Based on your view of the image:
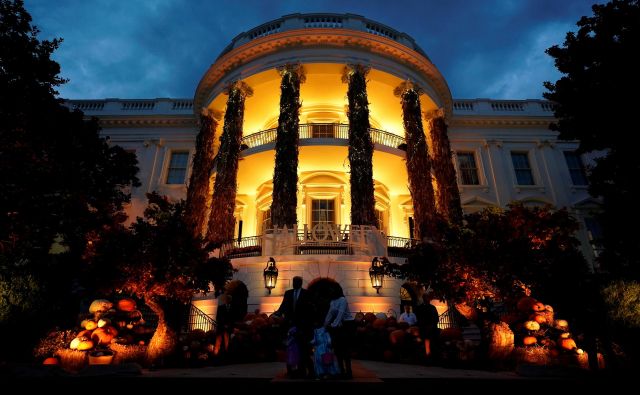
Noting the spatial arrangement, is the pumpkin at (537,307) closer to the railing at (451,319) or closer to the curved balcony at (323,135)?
the railing at (451,319)

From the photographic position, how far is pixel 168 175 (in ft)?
67.5

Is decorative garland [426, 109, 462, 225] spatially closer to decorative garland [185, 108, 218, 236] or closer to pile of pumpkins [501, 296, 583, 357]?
pile of pumpkins [501, 296, 583, 357]

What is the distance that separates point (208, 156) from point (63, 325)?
10318 millimetres

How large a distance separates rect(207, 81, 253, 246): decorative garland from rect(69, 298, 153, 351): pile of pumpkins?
473 centimetres

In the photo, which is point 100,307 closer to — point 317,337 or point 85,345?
point 85,345

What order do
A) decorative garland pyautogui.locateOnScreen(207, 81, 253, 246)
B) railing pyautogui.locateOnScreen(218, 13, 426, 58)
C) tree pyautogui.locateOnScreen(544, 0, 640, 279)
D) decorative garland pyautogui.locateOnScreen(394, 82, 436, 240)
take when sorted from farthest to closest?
railing pyautogui.locateOnScreen(218, 13, 426, 58)
decorative garland pyautogui.locateOnScreen(394, 82, 436, 240)
decorative garland pyautogui.locateOnScreen(207, 81, 253, 246)
tree pyautogui.locateOnScreen(544, 0, 640, 279)

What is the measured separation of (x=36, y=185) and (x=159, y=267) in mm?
4532

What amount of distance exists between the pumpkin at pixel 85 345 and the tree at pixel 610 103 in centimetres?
1350

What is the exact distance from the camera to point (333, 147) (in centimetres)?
1518

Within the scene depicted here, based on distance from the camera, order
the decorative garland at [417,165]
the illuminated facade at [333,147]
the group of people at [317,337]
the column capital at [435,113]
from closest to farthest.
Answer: the group of people at [317,337], the illuminated facade at [333,147], the decorative garland at [417,165], the column capital at [435,113]

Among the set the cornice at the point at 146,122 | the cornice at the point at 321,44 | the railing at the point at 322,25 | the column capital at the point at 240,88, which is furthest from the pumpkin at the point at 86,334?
the cornice at the point at 146,122

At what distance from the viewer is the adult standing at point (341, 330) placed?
15.6 ft

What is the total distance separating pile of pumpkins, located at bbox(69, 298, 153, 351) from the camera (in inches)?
303

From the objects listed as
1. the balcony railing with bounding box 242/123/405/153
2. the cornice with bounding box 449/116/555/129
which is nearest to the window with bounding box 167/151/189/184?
the balcony railing with bounding box 242/123/405/153
